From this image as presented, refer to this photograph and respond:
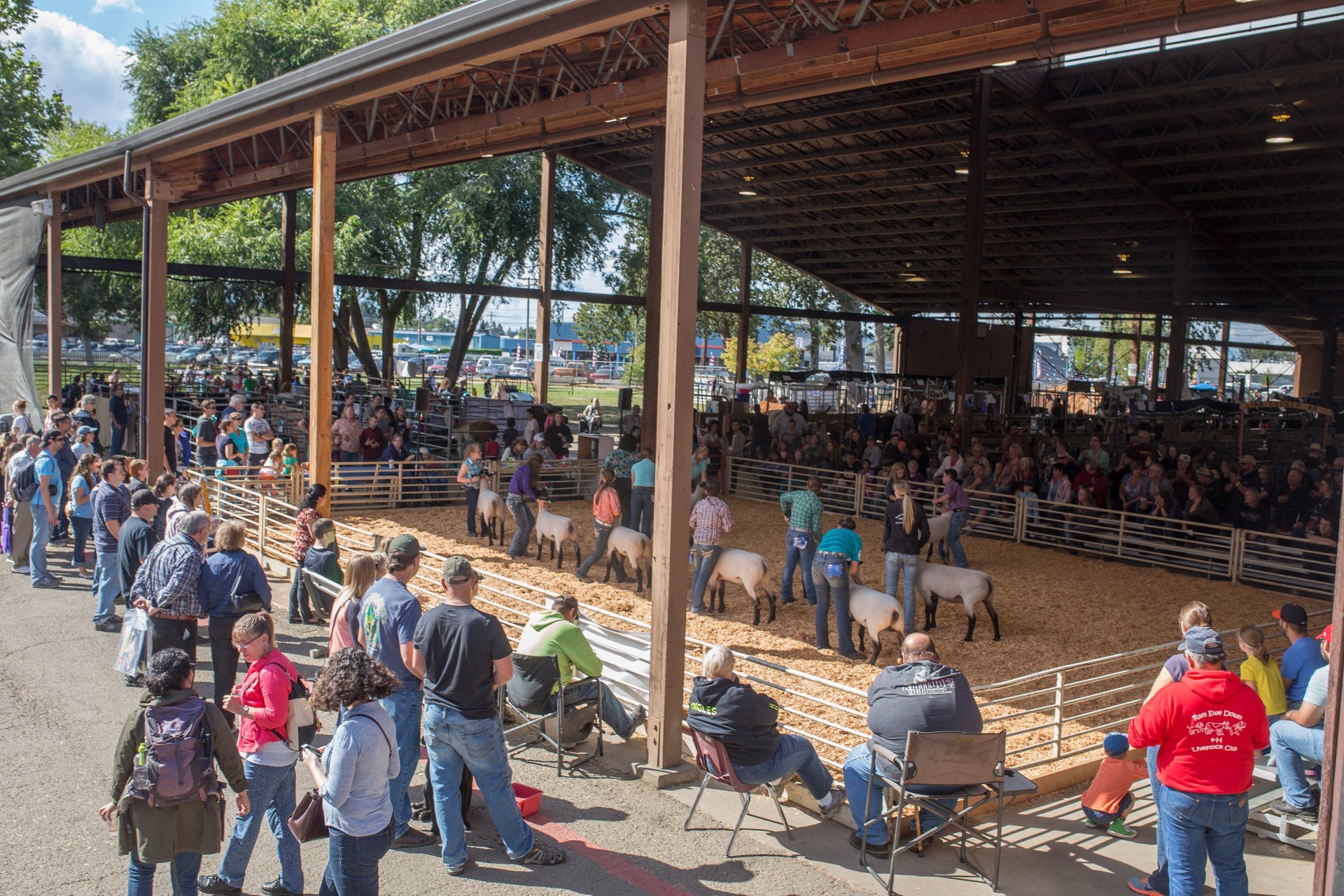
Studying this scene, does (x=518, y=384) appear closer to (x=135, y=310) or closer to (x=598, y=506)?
(x=135, y=310)

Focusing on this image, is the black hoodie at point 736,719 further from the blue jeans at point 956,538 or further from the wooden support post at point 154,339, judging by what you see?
the wooden support post at point 154,339

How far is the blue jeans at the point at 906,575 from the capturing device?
433 inches

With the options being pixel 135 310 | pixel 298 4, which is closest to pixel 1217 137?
pixel 298 4

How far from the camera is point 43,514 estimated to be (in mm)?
11586

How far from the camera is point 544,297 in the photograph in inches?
974

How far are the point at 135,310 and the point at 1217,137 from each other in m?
44.7

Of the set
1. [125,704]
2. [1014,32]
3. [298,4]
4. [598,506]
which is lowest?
[125,704]

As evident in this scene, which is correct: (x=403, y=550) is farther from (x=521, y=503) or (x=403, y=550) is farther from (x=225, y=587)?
(x=521, y=503)

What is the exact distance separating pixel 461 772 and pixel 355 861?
1112 mm

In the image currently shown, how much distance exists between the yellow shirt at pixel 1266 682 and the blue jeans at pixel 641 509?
8.22m

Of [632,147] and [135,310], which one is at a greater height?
[632,147]

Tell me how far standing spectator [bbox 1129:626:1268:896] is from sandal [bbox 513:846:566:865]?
3.15 meters

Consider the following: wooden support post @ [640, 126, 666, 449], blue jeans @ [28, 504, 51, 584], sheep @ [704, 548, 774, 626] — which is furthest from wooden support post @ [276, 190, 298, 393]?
sheep @ [704, 548, 774, 626]

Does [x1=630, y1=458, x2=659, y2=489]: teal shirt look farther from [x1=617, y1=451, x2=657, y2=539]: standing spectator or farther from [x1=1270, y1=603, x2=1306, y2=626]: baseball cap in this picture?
[x1=1270, y1=603, x2=1306, y2=626]: baseball cap
